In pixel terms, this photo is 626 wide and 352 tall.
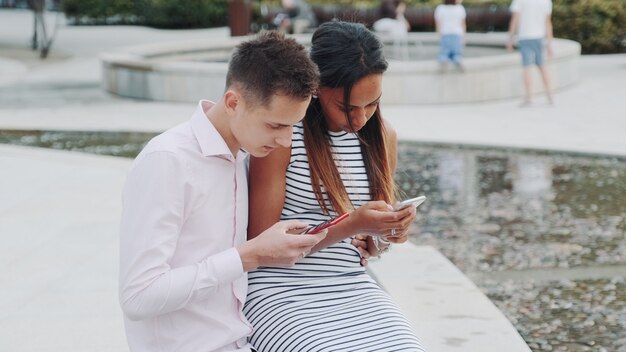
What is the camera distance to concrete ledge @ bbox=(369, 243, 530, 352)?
14.4 ft

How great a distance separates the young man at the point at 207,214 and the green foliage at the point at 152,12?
28152 mm

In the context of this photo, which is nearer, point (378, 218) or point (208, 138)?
point (208, 138)

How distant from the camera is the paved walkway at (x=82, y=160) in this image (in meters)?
4.95

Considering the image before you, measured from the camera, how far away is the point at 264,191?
315 cm

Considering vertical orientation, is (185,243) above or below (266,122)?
below

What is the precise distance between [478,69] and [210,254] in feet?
40.0

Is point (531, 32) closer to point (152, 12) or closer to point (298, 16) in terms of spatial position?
point (298, 16)

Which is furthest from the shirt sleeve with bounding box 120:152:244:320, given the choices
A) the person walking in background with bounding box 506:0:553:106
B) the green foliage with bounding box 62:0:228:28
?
the green foliage with bounding box 62:0:228:28

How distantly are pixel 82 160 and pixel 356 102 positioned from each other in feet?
Answer: 20.5

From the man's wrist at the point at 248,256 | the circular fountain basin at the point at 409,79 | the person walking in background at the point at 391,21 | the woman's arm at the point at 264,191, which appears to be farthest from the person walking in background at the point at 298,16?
the man's wrist at the point at 248,256

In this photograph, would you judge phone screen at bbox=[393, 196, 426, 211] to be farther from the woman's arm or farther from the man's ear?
the man's ear

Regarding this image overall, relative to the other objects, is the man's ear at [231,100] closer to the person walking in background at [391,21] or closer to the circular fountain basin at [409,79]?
the circular fountain basin at [409,79]

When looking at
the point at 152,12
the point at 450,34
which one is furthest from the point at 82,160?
the point at 152,12

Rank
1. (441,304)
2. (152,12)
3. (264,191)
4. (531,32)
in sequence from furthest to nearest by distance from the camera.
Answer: (152,12) < (531,32) < (441,304) < (264,191)
